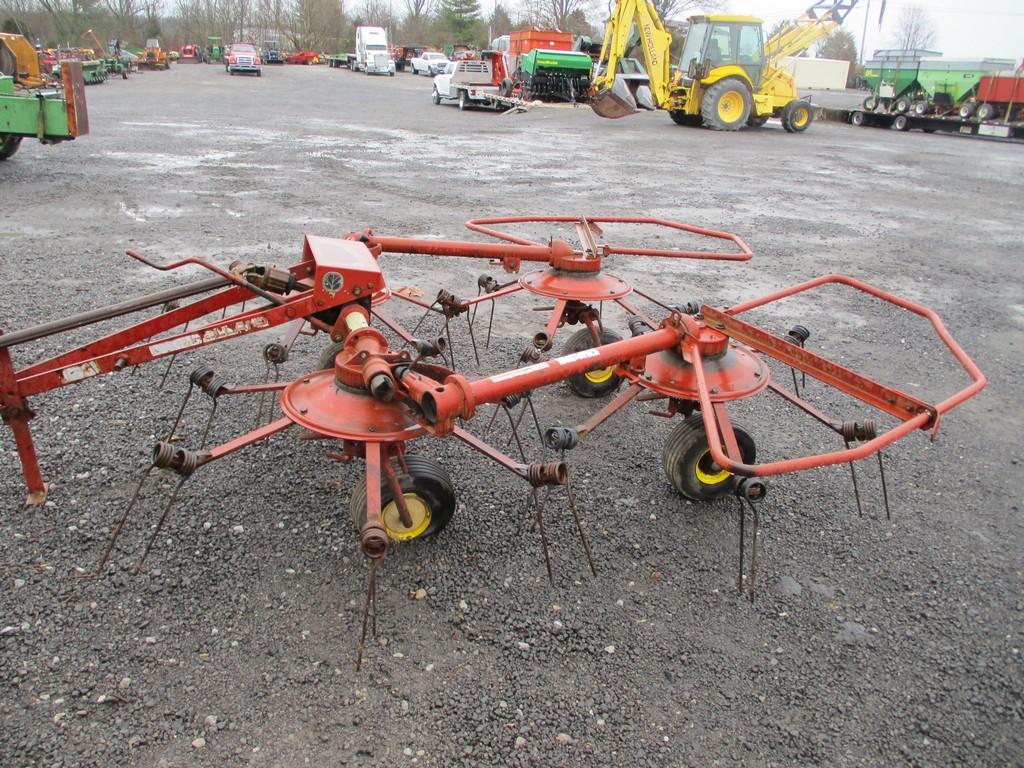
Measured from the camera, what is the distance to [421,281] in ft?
18.9

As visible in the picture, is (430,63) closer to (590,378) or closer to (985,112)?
(985,112)

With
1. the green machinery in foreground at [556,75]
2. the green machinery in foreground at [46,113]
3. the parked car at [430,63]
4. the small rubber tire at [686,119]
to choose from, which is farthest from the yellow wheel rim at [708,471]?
the parked car at [430,63]

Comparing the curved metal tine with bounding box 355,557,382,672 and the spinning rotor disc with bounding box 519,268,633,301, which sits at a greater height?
the spinning rotor disc with bounding box 519,268,633,301

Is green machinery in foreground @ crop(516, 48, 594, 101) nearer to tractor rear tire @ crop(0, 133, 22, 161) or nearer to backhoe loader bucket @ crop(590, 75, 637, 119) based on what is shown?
backhoe loader bucket @ crop(590, 75, 637, 119)

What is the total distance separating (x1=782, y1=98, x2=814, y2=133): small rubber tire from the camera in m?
18.0

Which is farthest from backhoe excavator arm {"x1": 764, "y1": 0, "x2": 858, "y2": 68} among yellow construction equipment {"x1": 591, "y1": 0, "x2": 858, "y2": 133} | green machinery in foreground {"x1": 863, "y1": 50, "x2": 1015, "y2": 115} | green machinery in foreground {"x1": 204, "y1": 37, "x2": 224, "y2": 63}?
green machinery in foreground {"x1": 204, "y1": 37, "x2": 224, "y2": 63}

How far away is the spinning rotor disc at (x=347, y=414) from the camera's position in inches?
94.3

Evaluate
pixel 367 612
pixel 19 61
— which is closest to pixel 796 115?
pixel 19 61

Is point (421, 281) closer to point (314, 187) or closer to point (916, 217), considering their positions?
point (314, 187)

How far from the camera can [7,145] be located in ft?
31.3

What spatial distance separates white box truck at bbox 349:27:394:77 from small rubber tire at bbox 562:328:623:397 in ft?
132

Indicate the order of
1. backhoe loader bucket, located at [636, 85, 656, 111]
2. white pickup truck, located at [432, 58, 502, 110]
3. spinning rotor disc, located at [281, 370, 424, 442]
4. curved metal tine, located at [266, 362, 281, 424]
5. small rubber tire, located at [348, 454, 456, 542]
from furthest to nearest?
white pickup truck, located at [432, 58, 502, 110]
backhoe loader bucket, located at [636, 85, 656, 111]
curved metal tine, located at [266, 362, 281, 424]
small rubber tire, located at [348, 454, 456, 542]
spinning rotor disc, located at [281, 370, 424, 442]

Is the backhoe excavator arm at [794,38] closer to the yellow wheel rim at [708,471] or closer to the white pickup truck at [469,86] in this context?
the white pickup truck at [469,86]

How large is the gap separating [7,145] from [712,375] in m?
10.4
